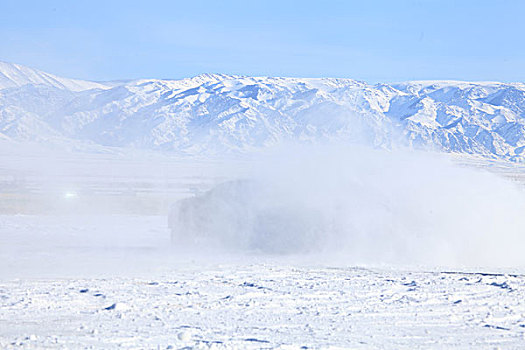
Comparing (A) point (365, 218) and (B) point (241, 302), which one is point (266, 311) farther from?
(A) point (365, 218)

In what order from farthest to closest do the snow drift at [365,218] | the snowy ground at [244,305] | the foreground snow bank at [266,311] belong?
the snow drift at [365,218], the snowy ground at [244,305], the foreground snow bank at [266,311]

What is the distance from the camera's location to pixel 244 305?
42.8ft

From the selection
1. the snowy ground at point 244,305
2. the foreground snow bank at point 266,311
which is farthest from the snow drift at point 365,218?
the foreground snow bank at point 266,311

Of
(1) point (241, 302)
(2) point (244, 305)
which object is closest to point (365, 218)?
(1) point (241, 302)

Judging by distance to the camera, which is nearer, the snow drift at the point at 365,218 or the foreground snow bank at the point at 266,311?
the foreground snow bank at the point at 266,311

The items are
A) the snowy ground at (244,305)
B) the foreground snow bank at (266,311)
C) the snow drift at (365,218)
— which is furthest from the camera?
the snow drift at (365,218)

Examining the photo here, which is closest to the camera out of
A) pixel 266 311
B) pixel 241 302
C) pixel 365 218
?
pixel 266 311

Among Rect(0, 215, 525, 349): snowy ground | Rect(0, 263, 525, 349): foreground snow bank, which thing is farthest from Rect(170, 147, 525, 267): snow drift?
Rect(0, 263, 525, 349): foreground snow bank

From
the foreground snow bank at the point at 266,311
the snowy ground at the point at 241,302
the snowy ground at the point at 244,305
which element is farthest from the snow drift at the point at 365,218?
the foreground snow bank at the point at 266,311

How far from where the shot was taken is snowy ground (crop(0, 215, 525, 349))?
1052 centimetres

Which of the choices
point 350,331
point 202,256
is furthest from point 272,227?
point 350,331

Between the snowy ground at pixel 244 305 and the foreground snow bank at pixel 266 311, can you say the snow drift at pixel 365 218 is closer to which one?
the snowy ground at pixel 244 305

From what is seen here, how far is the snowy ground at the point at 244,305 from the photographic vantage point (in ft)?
34.5

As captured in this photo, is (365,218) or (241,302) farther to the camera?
(365,218)
